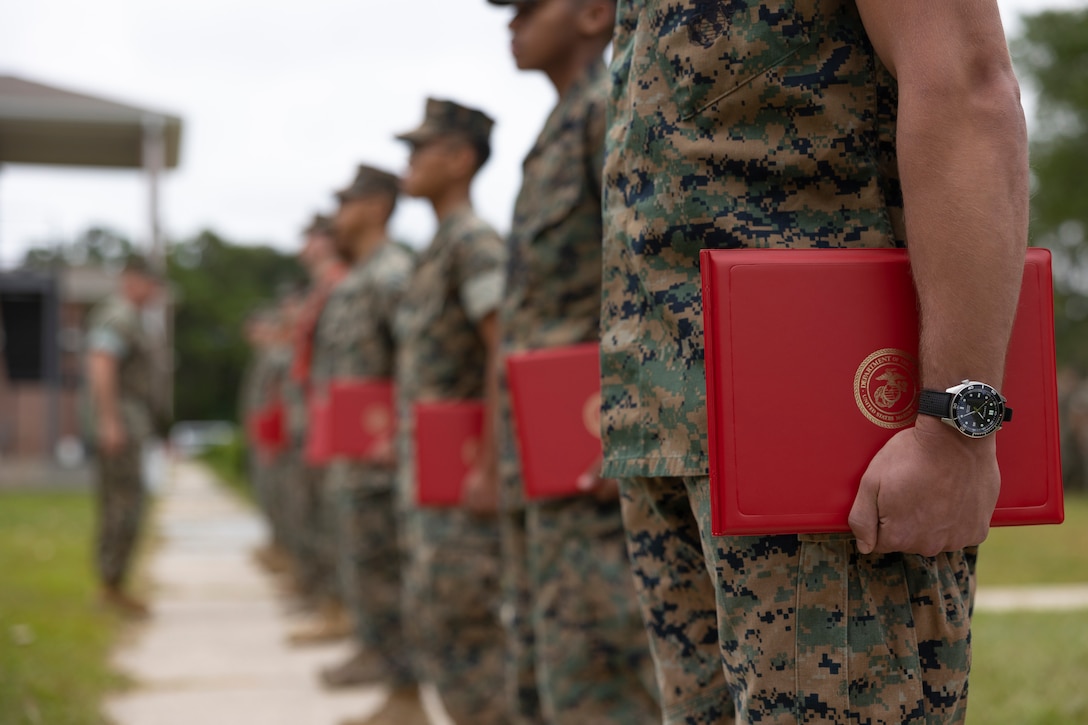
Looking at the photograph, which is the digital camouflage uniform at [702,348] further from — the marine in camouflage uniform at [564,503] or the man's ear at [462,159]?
the man's ear at [462,159]

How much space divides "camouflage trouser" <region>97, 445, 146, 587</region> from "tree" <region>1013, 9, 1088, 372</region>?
26002 mm

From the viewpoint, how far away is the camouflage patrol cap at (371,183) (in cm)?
592

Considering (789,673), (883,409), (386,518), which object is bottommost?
(386,518)

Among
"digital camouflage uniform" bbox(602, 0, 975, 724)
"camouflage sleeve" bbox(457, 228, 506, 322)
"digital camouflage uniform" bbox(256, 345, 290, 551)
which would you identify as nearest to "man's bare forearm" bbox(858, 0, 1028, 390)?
"digital camouflage uniform" bbox(602, 0, 975, 724)

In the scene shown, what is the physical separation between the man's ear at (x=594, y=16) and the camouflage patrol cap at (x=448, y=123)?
129cm

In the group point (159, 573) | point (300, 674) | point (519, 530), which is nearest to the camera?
point (519, 530)

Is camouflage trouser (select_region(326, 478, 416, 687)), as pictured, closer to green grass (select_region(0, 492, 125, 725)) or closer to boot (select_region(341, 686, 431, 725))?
boot (select_region(341, 686, 431, 725))

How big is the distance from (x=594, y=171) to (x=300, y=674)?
374cm

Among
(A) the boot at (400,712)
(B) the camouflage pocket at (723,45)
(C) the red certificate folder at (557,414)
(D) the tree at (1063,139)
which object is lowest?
(A) the boot at (400,712)

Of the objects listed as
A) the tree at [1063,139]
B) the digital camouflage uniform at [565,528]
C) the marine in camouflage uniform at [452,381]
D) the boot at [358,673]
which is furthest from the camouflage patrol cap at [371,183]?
the tree at [1063,139]

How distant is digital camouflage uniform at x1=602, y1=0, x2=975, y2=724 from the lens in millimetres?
1348

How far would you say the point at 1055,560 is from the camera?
7.90m

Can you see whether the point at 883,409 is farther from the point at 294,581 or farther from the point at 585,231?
the point at 294,581

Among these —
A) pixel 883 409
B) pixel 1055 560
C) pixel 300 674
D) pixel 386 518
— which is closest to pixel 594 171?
pixel 883 409
